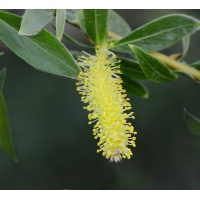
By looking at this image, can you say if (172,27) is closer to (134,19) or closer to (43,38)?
(43,38)

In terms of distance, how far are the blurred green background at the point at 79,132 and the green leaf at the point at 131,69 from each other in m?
1.11

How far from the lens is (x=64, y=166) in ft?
6.91

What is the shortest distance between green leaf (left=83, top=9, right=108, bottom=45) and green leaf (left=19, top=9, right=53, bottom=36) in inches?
3.5

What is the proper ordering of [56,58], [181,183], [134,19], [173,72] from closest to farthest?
[56,58] → [173,72] → [181,183] → [134,19]

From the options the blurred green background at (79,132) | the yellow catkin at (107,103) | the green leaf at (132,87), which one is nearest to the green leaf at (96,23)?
the yellow catkin at (107,103)

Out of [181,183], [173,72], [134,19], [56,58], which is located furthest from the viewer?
[134,19]

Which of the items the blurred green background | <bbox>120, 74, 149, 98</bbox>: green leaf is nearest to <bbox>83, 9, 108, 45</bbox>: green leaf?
<bbox>120, 74, 149, 98</bbox>: green leaf

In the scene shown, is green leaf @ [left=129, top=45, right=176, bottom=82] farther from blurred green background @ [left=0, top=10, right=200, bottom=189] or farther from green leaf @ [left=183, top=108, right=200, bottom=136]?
blurred green background @ [left=0, top=10, right=200, bottom=189]

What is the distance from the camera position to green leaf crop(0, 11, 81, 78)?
0.78 meters

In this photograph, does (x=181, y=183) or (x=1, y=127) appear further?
(x=181, y=183)

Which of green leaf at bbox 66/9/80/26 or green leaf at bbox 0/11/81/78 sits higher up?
green leaf at bbox 66/9/80/26

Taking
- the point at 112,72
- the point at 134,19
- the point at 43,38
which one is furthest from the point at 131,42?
the point at 134,19

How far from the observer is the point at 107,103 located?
2.76ft

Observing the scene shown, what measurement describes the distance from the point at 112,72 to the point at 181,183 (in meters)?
1.24
